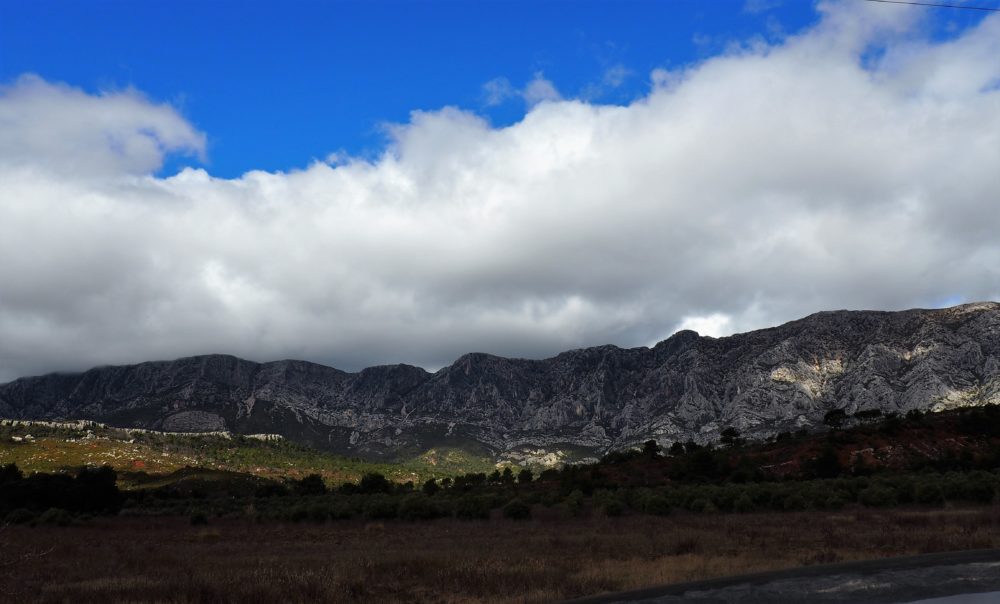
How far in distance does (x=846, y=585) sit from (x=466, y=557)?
13094 mm

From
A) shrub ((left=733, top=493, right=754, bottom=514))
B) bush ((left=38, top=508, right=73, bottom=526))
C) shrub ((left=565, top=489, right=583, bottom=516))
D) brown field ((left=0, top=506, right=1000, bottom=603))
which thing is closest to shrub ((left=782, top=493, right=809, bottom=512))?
shrub ((left=733, top=493, right=754, bottom=514))

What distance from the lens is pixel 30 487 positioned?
67.9 meters

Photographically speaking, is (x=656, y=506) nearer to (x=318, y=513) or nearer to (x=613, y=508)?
(x=613, y=508)

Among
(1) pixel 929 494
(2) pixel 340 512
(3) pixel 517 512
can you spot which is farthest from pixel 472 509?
(1) pixel 929 494

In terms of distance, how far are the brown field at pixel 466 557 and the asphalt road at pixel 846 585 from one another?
2.05 meters

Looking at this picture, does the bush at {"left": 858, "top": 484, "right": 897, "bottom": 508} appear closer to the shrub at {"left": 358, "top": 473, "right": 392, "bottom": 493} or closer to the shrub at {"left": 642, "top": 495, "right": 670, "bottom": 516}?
the shrub at {"left": 642, "top": 495, "right": 670, "bottom": 516}

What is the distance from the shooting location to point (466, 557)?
21.4 meters

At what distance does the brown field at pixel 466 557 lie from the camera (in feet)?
50.3

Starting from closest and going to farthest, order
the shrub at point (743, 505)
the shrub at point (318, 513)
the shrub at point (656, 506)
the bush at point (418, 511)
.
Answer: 1. the shrub at point (743, 505)
2. the shrub at point (656, 506)
3. the bush at point (418, 511)
4. the shrub at point (318, 513)

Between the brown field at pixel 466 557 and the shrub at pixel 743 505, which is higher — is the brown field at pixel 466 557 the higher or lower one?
the higher one

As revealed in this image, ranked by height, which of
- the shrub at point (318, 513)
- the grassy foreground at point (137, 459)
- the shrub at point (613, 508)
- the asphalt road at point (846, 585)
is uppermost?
the asphalt road at point (846, 585)

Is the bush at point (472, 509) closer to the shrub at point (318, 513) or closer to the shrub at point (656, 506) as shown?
the shrub at point (318, 513)

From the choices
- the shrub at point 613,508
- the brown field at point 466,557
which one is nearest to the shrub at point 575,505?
the shrub at point 613,508

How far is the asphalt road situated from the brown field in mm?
2054
